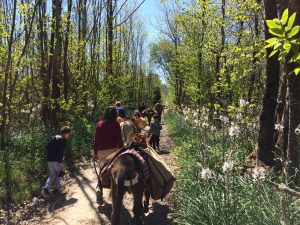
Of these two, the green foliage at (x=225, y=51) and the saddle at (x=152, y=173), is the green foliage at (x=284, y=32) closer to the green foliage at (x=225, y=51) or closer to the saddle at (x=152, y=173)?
the saddle at (x=152, y=173)

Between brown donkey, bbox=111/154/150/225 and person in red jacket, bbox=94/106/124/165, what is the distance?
67.6 inches

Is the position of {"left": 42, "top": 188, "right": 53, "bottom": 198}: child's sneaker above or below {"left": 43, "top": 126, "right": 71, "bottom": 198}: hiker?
below

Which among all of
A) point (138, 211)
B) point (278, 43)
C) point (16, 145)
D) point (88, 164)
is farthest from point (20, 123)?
point (278, 43)

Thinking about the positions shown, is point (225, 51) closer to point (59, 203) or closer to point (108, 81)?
point (59, 203)

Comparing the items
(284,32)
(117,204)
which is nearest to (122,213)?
(117,204)

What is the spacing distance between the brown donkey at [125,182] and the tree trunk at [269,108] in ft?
10.1

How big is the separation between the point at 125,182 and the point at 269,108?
398 cm

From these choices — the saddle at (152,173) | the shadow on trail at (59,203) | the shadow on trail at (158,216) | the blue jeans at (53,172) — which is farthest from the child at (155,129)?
the saddle at (152,173)

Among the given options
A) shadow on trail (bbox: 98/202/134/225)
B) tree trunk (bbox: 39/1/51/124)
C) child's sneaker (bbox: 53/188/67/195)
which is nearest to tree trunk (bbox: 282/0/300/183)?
shadow on trail (bbox: 98/202/134/225)

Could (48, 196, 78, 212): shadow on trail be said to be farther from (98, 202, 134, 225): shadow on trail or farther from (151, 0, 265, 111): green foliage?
(151, 0, 265, 111): green foliage

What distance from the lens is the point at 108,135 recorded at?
723 cm

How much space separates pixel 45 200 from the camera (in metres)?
8.30

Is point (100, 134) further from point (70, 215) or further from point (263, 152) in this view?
point (263, 152)

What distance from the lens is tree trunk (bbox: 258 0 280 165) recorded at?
7.37 meters
